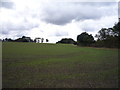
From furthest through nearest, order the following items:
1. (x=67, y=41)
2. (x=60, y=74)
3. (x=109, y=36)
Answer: (x=67, y=41)
(x=109, y=36)
(x=60, y=74)

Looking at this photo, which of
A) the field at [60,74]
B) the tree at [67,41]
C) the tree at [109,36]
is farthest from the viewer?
the tree at [67,41]

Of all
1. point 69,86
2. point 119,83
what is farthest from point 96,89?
point 119,83

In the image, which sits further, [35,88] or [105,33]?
[105,33]

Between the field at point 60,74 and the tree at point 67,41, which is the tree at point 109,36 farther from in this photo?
the tree at point 67,41

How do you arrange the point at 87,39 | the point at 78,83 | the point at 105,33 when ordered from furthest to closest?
the point at 87,39 → the point at 105,33 → the point at 78,83

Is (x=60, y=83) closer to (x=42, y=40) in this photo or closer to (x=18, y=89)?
(x=18, y=89)

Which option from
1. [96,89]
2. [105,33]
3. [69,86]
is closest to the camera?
[96,89]

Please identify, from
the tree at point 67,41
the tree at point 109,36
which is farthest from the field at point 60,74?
the tree at point 67,41

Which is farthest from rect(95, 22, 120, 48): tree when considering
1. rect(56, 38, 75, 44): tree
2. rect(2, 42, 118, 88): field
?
rect(56, 38, 75, 44): tree

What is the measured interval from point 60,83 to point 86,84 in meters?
1.30

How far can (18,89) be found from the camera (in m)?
5.72

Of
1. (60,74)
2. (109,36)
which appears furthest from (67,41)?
(60,74)

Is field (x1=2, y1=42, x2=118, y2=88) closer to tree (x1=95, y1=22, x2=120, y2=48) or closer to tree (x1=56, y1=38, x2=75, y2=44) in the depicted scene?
tree (x1=95, y1=22, x2=120, y2=48)

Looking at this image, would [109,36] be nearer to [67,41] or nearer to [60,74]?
[60,74]
